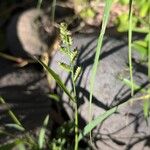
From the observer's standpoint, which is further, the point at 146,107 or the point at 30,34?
the point at 30,34

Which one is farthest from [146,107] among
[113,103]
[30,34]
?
[30,34]

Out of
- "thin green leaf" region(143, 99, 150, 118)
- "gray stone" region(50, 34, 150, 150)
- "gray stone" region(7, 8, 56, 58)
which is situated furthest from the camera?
"gray stone" region(7, 8, 56, 58)

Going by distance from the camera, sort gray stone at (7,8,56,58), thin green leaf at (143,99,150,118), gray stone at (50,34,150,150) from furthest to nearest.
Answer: gray stone at (7,8,56,58)
gray stone at (50,34,150,150)
thin green leaf at (143,99,150,118)

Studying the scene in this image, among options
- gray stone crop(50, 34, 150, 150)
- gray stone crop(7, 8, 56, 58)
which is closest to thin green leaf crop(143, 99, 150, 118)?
gray stone crop(50, 34, 150, 150)

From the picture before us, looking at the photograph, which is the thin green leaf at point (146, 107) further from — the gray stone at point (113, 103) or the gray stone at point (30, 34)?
the gray stone at point (30, 34)

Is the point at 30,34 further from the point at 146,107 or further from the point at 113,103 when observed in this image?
the point at 146,107

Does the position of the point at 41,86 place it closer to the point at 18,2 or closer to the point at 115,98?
the point at 115,98

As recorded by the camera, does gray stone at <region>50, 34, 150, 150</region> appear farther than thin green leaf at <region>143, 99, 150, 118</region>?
Yes

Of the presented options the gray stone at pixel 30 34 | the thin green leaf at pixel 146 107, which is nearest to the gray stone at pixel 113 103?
the thin green leaf at pixel 146 107

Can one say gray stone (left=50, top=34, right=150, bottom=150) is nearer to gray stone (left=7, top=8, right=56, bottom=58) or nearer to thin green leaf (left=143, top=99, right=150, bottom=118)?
thin green leaf (left=143, top=99, right=150, bottom=118)
